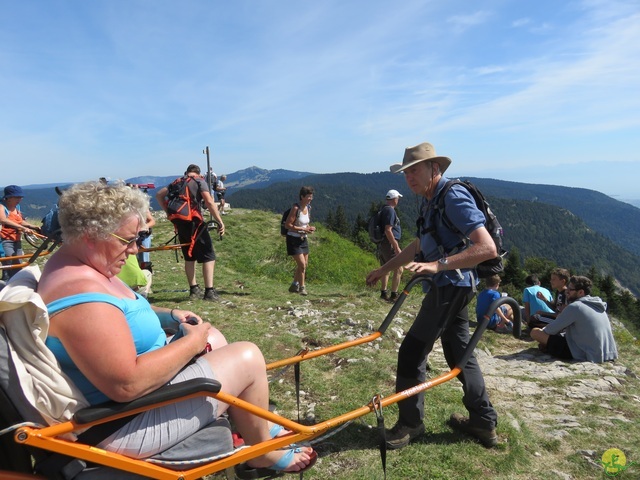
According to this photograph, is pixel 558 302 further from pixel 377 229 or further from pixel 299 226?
pixel 299 226

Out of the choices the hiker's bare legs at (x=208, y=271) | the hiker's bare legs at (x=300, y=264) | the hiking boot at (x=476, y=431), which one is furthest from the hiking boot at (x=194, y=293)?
the hiking boot at (x=476, y=431)

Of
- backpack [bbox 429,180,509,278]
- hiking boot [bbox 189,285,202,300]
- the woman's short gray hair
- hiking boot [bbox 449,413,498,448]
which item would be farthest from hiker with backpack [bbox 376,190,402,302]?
the woman's short gray hair

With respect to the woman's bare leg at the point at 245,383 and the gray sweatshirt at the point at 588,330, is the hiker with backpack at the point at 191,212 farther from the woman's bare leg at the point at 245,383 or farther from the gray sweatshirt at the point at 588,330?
the gray sweatshirt at the point at 588,330

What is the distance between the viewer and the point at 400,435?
4.28 meters

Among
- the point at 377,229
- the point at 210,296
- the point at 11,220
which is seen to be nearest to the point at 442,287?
the point at 210,296

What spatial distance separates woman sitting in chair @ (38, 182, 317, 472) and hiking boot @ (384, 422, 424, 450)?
5.15 ft

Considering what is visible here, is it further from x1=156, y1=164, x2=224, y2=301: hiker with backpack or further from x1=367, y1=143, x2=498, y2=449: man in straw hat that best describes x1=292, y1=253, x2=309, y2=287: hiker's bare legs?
x1=367, y1=143, x2=498, y2=449: man in straw hat

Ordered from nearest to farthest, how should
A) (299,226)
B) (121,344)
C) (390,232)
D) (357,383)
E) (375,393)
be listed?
1. (121,344)
2. (375,393)
3. (357,383)
4. (299,226)
5. (390,232)

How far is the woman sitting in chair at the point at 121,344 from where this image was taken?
7.16ft

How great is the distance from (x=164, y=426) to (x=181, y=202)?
21.3ft

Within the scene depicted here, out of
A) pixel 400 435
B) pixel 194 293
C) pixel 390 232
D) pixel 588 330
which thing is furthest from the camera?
pixel 390 232

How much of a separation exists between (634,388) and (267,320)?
5877 mm

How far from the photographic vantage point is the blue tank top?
2219mm

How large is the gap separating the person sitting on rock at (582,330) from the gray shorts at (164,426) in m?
6.51
